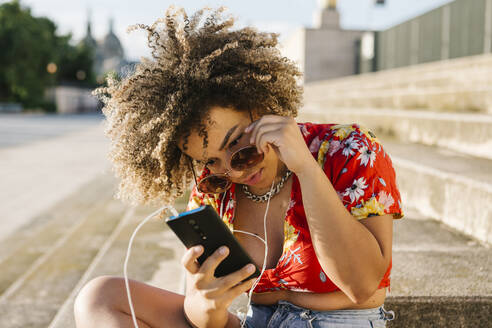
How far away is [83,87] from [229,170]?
62.6 metres

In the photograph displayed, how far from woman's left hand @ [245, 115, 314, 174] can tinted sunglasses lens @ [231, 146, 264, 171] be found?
0.25 feet

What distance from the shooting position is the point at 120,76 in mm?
1799

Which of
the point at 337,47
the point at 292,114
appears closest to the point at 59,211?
the point at 292,114

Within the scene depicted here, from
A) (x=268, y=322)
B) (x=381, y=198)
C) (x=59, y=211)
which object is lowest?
(x=59, y=211)

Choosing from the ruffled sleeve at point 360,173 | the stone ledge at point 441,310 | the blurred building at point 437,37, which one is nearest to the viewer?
the ruffled sleeve at point 360,173

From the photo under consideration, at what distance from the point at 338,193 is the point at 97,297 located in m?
0.87

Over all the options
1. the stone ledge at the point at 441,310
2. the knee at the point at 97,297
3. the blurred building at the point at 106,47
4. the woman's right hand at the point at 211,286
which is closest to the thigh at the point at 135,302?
the knee at the point at 97,297

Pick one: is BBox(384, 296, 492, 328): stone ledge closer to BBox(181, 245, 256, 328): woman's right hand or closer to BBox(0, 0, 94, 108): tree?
BBox(181, 245, 256, 328): woman's right hand

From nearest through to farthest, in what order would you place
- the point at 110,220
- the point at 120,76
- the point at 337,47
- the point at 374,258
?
1. the point at 374,258
2. the point at 120,76
3. the point at 110,220
4. the point at 337,47

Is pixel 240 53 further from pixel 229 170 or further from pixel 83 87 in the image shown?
pixel 83 87

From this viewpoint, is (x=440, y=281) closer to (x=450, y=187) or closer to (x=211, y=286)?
(x=450, y=187)

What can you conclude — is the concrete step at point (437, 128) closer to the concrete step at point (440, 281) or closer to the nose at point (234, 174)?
the concrete step at point (440, 281)

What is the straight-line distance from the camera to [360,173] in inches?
53.0

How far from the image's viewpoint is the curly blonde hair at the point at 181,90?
1513 millimetres
